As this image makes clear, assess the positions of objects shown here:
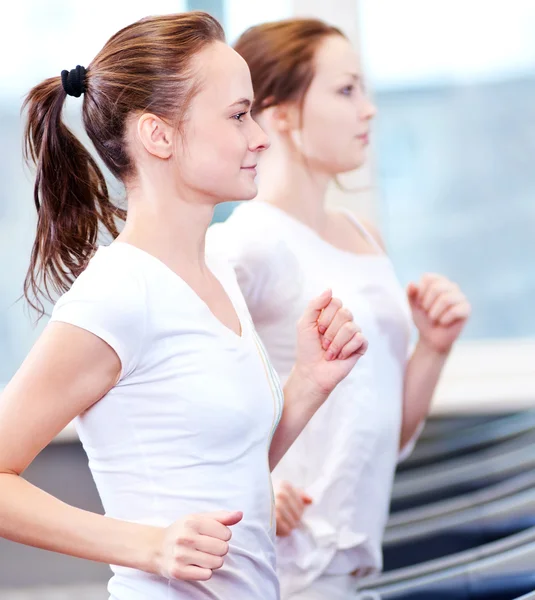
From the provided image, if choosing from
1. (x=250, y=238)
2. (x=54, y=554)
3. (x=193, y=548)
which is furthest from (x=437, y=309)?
(x=54, y=554)

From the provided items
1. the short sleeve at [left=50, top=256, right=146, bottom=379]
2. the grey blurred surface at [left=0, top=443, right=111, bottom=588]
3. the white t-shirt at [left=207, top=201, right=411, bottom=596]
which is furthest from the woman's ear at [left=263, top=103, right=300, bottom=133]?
the grey blurred surface at [left=0, top=443, right=111, bottom=588]

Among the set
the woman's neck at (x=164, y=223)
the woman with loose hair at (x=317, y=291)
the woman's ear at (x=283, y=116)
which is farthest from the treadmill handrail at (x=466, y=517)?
the woman's neck at (x=164, y=223)

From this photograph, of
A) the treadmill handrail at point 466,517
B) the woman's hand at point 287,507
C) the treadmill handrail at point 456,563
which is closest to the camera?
the woman's hand at point 287,507

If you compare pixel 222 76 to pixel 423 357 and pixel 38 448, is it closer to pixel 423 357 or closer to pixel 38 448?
pixel 38 448

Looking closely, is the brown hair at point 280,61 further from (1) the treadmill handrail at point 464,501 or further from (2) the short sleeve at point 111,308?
(1) the treadmill handrail at point 464,501

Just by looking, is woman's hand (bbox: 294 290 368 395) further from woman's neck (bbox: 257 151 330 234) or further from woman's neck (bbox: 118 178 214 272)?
woman's neck (bbox: 257 151 330 234)

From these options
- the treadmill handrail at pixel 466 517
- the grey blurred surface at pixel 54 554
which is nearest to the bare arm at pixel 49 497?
the treadmill handrail at pixel 466 517

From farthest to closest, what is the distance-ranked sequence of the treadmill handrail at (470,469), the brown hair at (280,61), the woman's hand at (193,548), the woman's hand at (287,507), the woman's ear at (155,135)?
1. the treadmill handrail at (470,469)
2. the brown hair at (280,61)
3. the woman's hand at (287,507)
4. the woman's ear at (155,135)
5. the woman's hand at (193,548)

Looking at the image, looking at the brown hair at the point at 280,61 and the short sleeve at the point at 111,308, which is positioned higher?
the brown hair at the point at 280,61

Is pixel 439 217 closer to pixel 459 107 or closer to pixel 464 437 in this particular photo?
pixel 459 107

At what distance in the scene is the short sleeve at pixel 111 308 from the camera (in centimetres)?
78

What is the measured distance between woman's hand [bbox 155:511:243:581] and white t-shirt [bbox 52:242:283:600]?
3.9 inches

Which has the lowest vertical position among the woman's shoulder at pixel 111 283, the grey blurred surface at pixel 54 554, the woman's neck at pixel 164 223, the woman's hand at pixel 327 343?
the grey blurred surface at pixel 54 554

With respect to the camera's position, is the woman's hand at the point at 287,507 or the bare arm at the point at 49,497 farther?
the woman's hand at the point at 287,507
